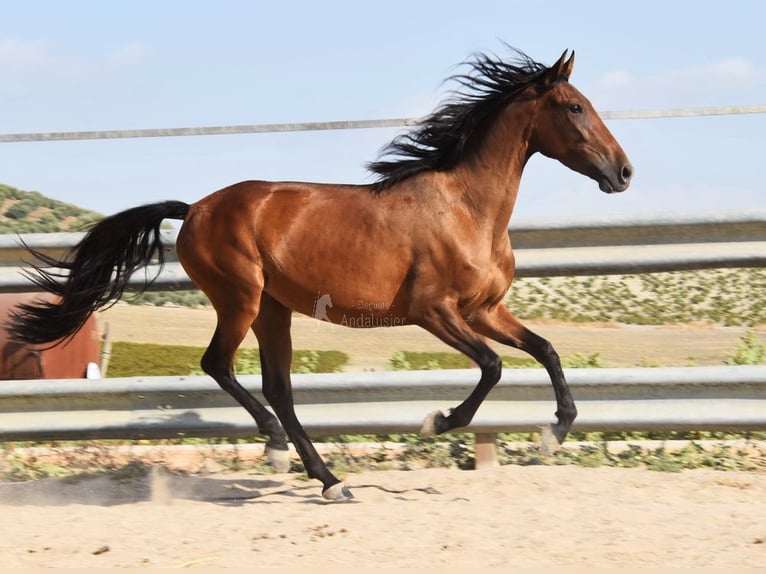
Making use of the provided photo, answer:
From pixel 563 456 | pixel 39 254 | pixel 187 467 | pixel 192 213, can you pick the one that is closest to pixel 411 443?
pixel 563 456

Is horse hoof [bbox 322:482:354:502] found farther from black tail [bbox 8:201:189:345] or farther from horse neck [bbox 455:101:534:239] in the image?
black tail [bbox 8:201:189:345]

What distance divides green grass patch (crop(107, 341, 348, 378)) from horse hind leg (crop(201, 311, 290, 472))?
1537 millimetres

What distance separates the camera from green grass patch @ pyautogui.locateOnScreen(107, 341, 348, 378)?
24.0ft

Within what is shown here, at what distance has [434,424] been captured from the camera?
5.28 m

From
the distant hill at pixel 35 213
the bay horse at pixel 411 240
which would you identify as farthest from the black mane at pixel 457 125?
the distant hill at pixel 35 213

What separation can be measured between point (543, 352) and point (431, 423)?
63 centimetres

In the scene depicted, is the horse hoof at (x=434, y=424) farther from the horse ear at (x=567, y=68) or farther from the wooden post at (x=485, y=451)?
the horse ear at (x=567, y=68)

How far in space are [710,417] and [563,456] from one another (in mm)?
735

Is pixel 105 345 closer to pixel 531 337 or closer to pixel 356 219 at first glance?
pixel 356 219

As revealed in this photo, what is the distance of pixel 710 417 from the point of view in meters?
5.45

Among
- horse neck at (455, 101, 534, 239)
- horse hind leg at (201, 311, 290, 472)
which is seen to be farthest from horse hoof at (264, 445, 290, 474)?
horse neck at (455, 101, 534, 239)

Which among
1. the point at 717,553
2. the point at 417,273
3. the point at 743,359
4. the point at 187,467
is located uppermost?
the point at 417,273

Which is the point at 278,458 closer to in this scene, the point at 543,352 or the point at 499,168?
the point at 543,352

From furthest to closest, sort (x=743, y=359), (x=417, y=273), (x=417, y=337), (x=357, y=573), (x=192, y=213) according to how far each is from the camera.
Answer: (x=417, y=337), (x=743, y=359), (x=192, y=213), (x=417, y=273), (x=357, y=573)
